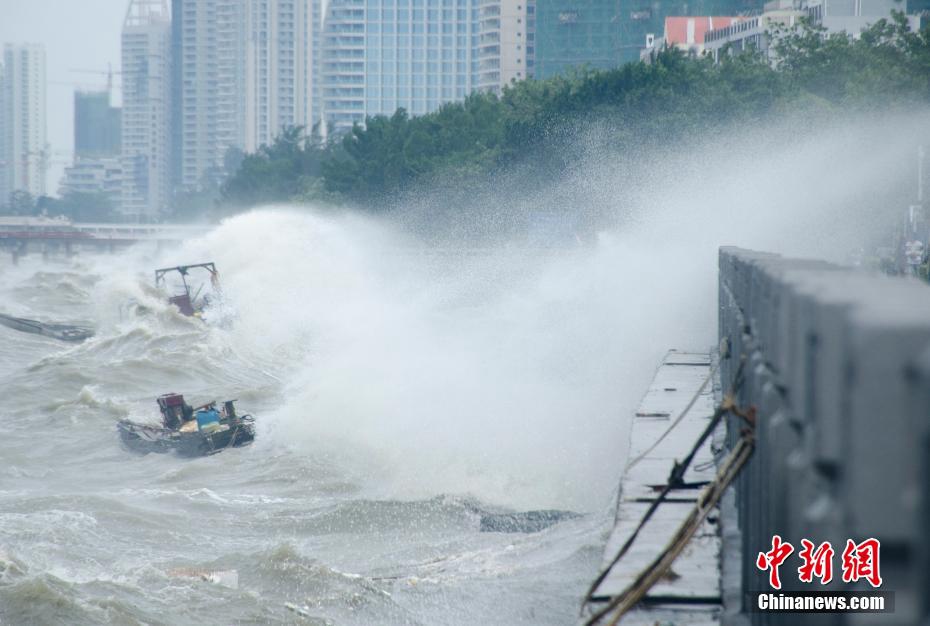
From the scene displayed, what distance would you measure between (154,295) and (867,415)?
215ft

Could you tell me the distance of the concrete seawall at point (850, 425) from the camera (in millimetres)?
2934

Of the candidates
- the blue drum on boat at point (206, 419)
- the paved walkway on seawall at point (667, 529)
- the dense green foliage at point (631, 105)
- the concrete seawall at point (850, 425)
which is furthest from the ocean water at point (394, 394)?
the concrete seawall at point (850, 425)

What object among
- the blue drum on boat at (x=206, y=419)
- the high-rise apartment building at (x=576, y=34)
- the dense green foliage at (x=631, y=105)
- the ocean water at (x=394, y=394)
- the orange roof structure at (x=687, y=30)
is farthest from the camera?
the high-rise apartment building at (x=576, y=34)

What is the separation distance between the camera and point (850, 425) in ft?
10.7

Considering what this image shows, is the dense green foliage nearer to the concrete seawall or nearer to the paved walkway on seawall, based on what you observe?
the paved walkway on seawall

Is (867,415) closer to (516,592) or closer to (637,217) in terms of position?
(516,592)

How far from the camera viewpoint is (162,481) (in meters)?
24.0

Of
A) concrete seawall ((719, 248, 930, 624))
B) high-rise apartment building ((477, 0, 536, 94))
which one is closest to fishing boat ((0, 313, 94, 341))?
concrete seawall ((719, 248, 930, 624))

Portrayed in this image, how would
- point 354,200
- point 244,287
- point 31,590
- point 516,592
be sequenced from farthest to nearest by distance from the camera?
point 354,200
point 244,287
point 31,590
point 516,592

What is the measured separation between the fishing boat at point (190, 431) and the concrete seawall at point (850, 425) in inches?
834

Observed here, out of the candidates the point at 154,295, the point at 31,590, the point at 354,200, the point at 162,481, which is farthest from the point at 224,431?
the point at 354,200

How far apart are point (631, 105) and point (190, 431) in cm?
4535

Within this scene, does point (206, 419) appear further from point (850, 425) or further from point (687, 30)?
point (687, 30)
